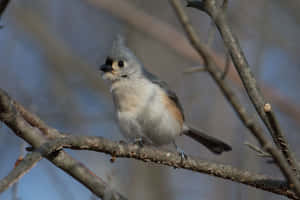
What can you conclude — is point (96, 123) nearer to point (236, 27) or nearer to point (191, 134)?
point (191, 134)

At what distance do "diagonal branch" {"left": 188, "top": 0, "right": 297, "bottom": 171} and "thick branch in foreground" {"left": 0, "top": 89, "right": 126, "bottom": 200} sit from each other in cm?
86

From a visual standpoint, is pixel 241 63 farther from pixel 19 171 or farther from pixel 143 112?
pixel 143 112

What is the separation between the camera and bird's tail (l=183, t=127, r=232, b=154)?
13.9ft

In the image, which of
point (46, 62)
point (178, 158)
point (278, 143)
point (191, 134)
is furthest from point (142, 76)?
point (46, 62)

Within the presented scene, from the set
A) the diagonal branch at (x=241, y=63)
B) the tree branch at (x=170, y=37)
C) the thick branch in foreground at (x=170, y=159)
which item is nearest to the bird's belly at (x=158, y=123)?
the thick branch in foreground at (x=170, y=159)

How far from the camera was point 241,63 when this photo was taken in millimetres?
2016

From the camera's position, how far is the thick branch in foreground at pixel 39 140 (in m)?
1.96

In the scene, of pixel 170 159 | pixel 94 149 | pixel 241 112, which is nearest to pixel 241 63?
pixel 241 112

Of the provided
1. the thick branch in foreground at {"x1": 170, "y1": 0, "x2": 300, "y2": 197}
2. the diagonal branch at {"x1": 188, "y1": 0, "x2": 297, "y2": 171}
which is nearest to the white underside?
the diagonal branch at {"x1": 188, "y1": 0, "x2": 297, "y2": 171}

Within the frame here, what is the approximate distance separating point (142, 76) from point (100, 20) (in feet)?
10.6

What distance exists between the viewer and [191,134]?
14.5 feet

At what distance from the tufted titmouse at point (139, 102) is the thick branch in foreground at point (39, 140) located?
4.25ft

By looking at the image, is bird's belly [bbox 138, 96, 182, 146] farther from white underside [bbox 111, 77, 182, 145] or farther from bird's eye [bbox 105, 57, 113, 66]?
bird's eye [bbox 105, 57, 113, 66]

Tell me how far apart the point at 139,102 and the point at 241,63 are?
160 centimetres
